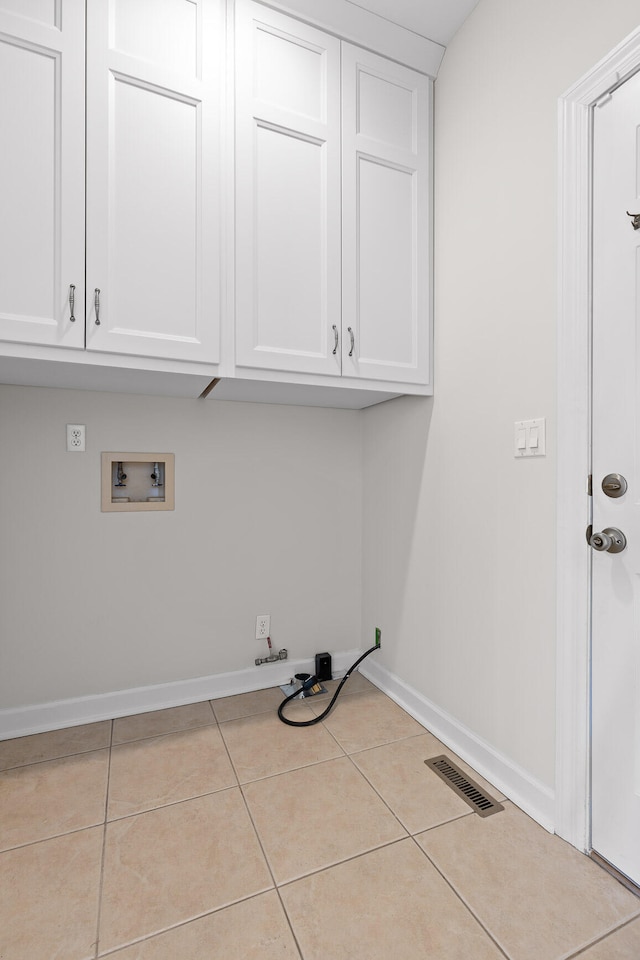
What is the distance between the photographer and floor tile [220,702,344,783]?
1.72 meters

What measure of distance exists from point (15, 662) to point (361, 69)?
255 centimetres

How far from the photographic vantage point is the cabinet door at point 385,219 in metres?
1.82

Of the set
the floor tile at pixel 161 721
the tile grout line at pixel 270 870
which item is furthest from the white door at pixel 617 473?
the floor tile at pixel 161 721

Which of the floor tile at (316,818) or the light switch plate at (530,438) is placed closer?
the floor tile at (316,818)

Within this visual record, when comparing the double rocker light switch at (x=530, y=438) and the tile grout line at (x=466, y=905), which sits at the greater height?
the double rocker light switch at (x=530, y=438)

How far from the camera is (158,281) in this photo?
1.56 metres

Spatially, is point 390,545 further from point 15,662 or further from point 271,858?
point 15,662

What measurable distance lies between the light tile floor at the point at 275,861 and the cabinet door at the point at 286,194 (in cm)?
138

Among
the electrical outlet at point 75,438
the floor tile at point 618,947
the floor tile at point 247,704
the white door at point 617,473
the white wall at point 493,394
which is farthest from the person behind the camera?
the floor tile at point 247,704

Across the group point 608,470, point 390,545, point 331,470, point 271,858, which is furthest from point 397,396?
point 271,858

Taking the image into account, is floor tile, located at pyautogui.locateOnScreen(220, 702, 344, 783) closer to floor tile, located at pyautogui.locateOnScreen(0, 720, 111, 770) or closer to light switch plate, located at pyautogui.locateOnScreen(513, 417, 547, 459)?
floor tile, located at pyautogui.locateOnScreen(0, 720, 111, 770)

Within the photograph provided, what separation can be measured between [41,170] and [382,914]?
211 centimetres

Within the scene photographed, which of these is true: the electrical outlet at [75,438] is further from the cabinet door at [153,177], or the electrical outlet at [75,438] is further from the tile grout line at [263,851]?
the tile grout line at [263,851]

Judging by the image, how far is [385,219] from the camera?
6.18 ft
